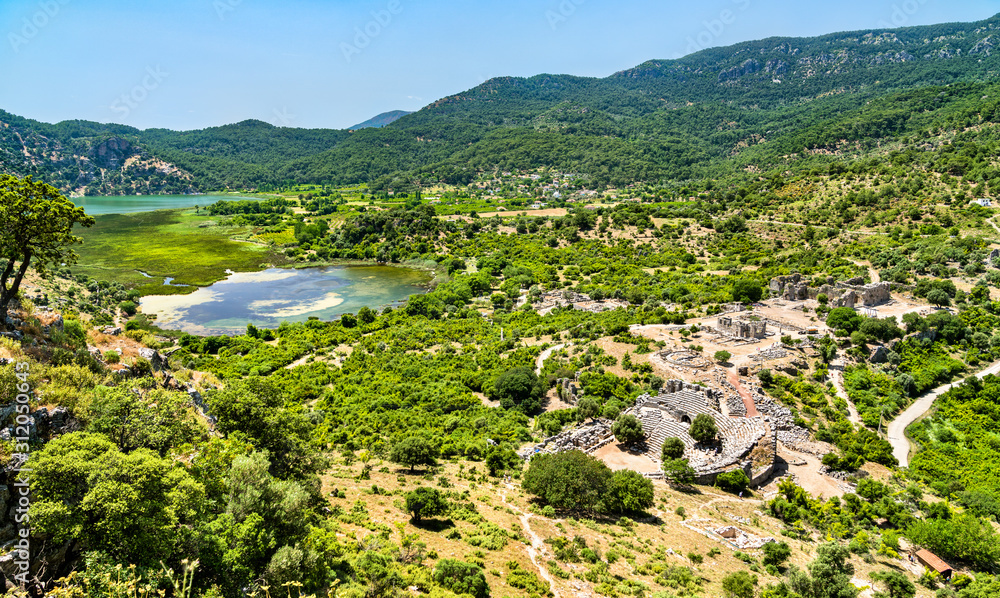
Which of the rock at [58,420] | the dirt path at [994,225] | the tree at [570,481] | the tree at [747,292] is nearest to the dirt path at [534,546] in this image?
the tree at [570,481]

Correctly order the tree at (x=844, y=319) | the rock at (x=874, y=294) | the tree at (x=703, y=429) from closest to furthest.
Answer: the tree at (x=703, y=429) < the tree at (x=844, y=319) < the rock at (x=874, y=294)

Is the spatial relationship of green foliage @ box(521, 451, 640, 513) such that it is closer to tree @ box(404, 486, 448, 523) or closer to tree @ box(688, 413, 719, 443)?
tree @ box(404, 486, 448, 523)

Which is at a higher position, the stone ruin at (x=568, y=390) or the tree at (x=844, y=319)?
the tree at (x=844, y=319)

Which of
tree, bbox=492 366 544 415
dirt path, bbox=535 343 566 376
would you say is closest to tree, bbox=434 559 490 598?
tree, bbox=492 366 544 415

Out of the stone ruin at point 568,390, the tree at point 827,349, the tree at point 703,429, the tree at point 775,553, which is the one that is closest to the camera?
the tree at point 775,553

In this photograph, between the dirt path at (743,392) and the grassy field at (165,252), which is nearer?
the dirt path at (743,392)

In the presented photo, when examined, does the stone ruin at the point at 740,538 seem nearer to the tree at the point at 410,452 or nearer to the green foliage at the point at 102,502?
the tree at the point at 410,452

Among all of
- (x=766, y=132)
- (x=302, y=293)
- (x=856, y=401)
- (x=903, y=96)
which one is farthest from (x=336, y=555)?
(x=766, y=132)
